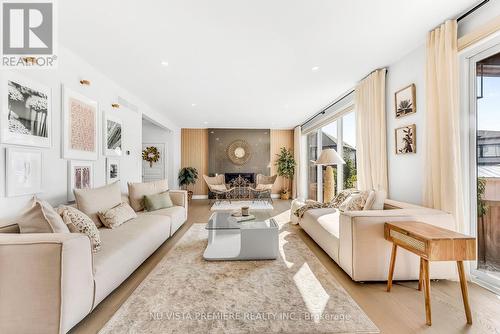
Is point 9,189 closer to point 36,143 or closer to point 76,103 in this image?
point 36,143

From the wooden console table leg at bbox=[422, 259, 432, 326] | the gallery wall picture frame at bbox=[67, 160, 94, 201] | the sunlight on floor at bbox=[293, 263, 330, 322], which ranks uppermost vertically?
the gallery wall picture frame at bbox=[67, 160, 94, 201]

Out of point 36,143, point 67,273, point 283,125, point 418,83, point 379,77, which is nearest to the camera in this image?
point 67,273

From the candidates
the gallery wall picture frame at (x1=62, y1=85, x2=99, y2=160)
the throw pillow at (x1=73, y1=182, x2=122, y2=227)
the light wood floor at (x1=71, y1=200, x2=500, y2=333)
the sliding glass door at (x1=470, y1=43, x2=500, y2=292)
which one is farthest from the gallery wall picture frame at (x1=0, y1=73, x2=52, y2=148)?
the sliding glass door at (x1=470, y1=43, x2=500, y2=292)

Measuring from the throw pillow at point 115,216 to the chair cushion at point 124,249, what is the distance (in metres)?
0.07

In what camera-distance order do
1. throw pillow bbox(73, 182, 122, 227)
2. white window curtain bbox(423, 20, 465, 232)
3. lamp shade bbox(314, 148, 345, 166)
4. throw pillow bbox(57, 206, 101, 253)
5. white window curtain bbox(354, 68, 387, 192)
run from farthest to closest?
lamp shade bbox(314, 148, 345, 166) < white window curtain bbox(354, 68, 387, 192) < throw pillow bbox(73, 182, 122, 227) < white window curtain bbox(423, 20, 465, 232) < throw pillow bbox(57, 206, 101, 253)

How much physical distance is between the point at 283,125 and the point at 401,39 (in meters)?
5.18

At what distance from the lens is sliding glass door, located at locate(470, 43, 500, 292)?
2.14m

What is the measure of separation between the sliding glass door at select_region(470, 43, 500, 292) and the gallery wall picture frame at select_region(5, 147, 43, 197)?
4.60 m

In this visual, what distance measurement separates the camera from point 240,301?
188 cm

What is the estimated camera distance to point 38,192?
7.66 feet

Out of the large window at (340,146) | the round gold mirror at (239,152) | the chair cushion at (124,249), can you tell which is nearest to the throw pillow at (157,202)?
the chair cushion at (124,249)

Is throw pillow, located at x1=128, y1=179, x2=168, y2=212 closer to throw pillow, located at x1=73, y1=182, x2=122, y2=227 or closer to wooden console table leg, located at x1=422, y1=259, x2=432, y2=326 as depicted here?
throw pillow, located at x1=73, y1=182, x2=122, y2=227

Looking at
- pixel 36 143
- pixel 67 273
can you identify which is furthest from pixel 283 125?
pixel 67 273

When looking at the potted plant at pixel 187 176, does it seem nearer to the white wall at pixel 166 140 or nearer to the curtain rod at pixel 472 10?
the white wall at pixel 166 140
